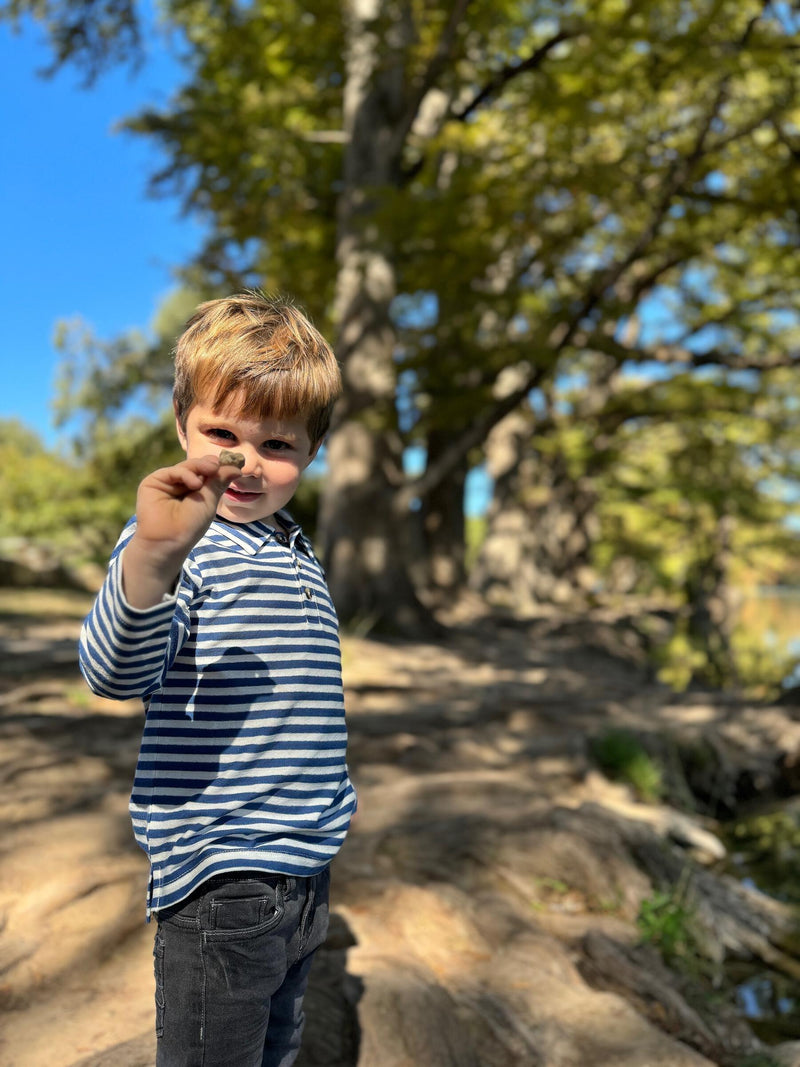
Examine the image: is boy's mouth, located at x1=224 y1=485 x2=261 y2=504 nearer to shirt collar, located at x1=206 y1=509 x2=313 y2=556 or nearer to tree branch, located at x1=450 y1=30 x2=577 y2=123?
shirt collar, located at x1=206 y1=509 x2=313 y2=556

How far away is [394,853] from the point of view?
3.55 meters

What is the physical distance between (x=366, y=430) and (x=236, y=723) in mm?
9344

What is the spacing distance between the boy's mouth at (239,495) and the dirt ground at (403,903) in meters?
1.31

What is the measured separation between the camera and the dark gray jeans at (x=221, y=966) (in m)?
1.54

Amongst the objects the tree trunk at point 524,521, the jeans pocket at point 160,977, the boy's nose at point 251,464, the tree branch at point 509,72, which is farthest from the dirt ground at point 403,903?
the tree trunk at point 524,521

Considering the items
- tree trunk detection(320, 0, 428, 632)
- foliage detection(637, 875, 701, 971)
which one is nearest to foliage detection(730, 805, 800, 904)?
foliage detection(637, 875, 701, 971)

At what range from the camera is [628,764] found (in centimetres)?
544

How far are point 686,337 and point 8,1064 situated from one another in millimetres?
15516

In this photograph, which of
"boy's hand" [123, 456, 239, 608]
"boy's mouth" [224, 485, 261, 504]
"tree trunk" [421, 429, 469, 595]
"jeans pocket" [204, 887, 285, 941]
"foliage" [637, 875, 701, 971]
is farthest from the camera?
"tree trunk" [421, 429, 469, 595]

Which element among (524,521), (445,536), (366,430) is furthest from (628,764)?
(524,521)

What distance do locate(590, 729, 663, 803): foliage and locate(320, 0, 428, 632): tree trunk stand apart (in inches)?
197

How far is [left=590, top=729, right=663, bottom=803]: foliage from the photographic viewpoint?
5.42 m

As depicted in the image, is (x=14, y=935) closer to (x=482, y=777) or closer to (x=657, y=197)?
(x=482, y=777)

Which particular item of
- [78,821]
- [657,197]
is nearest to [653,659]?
[657,197]
